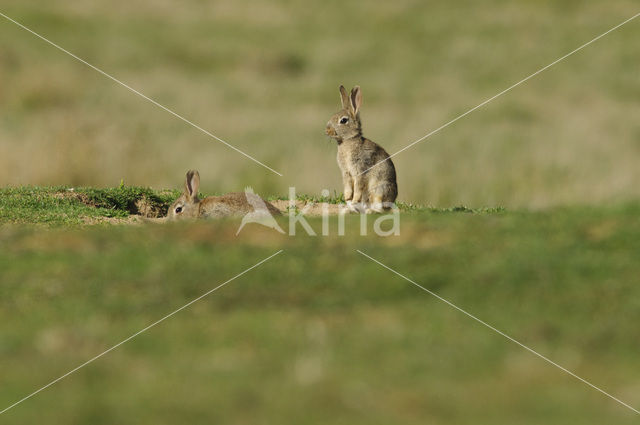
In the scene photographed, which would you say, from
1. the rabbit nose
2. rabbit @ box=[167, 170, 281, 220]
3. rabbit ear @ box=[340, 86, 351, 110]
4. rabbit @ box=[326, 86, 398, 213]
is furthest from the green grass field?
rabbit ear @ box=[340, 86, 351, 110]

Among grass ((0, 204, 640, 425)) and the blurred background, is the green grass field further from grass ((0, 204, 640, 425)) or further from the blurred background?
the blurred background

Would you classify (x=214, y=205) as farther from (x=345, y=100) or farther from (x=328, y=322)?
(x=328, y=322)

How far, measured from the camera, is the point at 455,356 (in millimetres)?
8117

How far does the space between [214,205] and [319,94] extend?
922 inches

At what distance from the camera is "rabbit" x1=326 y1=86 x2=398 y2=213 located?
1366 cm

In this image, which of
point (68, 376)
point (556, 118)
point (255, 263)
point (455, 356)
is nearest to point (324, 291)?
point (255, 263)

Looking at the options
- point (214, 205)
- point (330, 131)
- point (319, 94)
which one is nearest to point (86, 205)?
point (214, 205)

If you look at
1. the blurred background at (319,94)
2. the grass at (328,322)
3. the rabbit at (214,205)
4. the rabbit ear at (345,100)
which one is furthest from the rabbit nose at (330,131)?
the blurred background at (319,94)

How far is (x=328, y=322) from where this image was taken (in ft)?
29.3

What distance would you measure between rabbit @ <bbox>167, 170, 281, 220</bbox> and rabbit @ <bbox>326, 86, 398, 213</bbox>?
43.8 inches

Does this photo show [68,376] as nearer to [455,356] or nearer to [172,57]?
[455,356]

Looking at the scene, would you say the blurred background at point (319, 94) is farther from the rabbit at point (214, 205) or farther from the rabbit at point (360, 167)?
the rabbit at point (214, 205)

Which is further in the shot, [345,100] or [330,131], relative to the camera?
[345,100]

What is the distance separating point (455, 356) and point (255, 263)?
9.19ft
